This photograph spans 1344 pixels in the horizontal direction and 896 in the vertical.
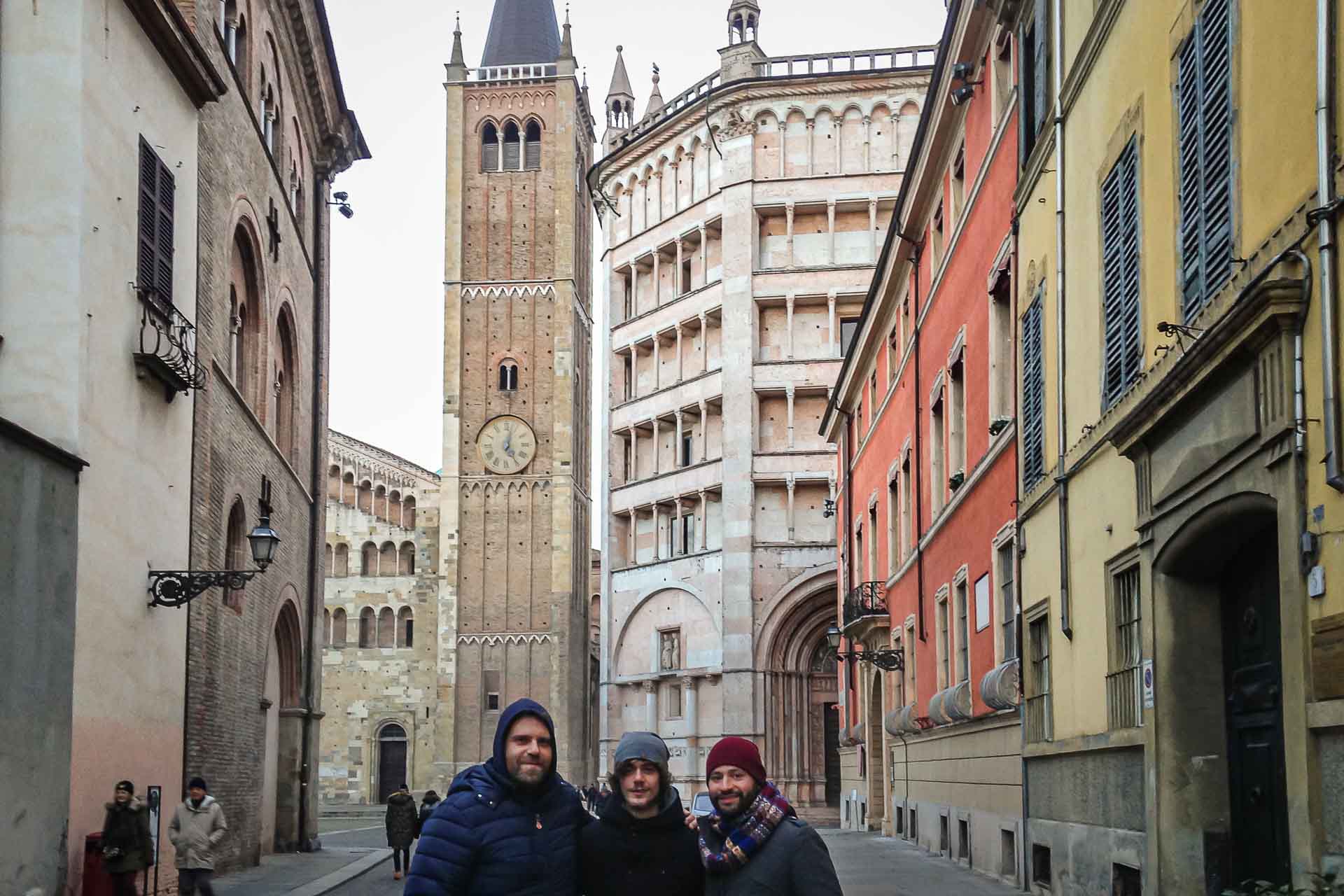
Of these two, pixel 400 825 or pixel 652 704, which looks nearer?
pixel 400 825

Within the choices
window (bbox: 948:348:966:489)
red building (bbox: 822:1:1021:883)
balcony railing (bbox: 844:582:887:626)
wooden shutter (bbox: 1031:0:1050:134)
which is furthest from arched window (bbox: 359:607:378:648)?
wooden shutter (bbox: 1031:0:1050:134)

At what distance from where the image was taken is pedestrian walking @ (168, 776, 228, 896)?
49.5 feet

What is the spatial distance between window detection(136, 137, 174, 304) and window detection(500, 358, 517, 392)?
58.6 metres

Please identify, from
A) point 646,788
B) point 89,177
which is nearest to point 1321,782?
point 646,788

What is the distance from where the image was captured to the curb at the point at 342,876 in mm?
20750

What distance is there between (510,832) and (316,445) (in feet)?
90.8

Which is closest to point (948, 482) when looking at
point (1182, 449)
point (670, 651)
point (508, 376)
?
point (1182, 449)

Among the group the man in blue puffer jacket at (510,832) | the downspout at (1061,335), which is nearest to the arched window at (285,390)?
the downspout at (1061,335)

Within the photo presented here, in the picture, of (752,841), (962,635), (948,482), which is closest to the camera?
(752,841)

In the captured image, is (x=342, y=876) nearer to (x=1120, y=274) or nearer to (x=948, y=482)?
(x=948, y=482)

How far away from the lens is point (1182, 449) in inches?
407

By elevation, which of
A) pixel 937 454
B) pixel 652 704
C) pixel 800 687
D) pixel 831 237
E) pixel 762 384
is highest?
pixel 831 237

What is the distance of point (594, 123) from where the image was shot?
87.3m

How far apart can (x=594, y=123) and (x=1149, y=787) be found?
78.5 m
